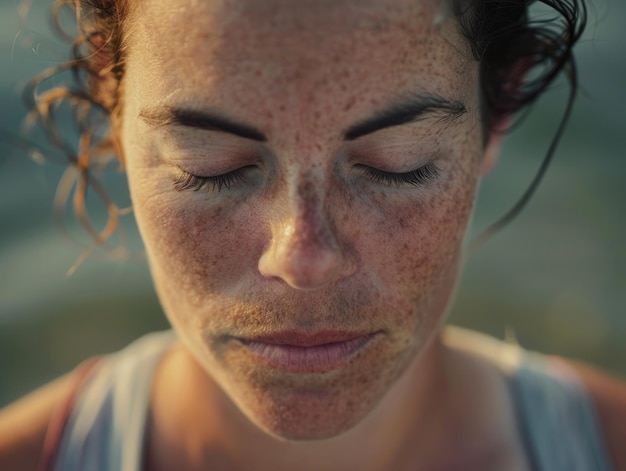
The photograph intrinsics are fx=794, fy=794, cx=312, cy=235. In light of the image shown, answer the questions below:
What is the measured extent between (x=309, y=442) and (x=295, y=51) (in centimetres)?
102

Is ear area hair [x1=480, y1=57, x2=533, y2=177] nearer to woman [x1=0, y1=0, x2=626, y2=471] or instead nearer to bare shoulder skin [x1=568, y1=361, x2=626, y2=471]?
woman [x1=0, y1=0, x2=626, y2=471]

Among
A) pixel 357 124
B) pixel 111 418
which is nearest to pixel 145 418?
pixel 111 418

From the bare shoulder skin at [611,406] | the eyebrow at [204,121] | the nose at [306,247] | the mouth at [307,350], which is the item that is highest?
the eyebrow at [204,121]

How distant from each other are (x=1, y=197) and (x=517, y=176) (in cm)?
272

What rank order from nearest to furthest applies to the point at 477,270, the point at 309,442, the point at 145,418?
the point at 309,442 < the point at 145,418 < the point at 477,270

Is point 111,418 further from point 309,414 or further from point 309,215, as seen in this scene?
point 309,215

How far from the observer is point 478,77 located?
5.07 ft

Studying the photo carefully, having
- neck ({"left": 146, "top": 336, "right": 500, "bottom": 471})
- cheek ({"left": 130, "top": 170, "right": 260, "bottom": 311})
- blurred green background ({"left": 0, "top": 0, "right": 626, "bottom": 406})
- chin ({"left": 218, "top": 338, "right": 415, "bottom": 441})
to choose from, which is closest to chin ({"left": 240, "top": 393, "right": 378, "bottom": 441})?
chin ({"left": 218, "top": 338, "right": 415, "bottom": 441})

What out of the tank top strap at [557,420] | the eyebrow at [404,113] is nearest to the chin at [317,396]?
the eyebrow at [404,113]

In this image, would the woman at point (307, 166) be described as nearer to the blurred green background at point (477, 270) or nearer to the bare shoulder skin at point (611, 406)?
the bare shoulder skin at point (611, 406)

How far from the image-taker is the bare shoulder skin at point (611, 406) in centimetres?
210

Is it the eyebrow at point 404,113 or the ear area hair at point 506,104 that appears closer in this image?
the eyebrow at point 404,113

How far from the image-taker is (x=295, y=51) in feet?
4.13

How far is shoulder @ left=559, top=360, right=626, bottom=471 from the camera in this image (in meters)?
2.10
